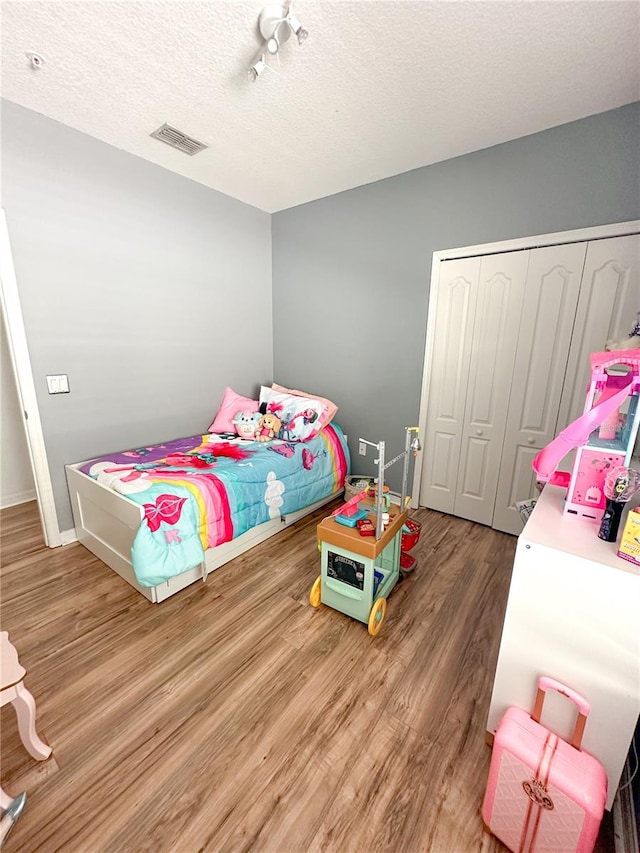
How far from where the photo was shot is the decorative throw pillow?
9.40 feet

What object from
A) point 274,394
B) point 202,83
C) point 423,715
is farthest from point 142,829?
point 202,83

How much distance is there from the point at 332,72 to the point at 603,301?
6.38ft

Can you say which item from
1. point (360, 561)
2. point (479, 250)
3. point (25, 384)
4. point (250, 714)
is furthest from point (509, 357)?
point (25, 384)

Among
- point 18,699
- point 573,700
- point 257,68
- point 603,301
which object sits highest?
point 257,68

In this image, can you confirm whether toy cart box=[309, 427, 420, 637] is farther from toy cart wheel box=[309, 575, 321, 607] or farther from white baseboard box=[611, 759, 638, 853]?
white baseboard box=[611, 759, 638, 853]

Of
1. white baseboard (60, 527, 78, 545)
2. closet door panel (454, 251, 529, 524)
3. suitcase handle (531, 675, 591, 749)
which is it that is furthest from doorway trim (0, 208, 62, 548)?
closet door panel (454, 251, 529, 524)

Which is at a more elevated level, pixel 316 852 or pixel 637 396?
pixel 637 396

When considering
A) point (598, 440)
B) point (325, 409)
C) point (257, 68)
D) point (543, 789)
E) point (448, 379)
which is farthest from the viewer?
point (325, 409)

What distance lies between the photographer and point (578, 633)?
0.97 meters

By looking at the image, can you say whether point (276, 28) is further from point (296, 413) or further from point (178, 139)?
point (296, 413)

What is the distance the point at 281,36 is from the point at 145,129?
116 cm

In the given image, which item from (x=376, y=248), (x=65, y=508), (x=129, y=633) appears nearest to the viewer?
(x=129, y=633)

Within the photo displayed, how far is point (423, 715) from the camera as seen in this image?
1348 mm

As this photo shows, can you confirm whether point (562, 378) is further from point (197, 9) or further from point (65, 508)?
point (65, 508)
